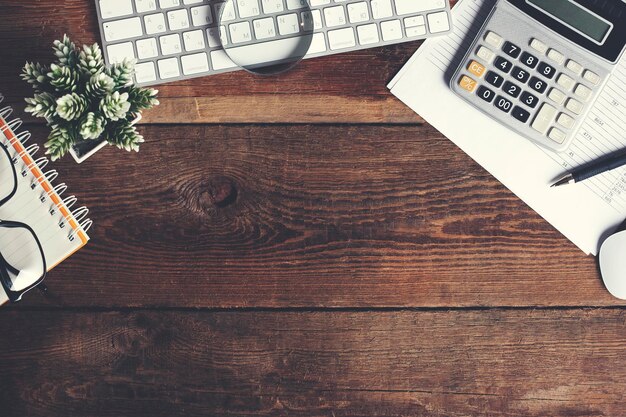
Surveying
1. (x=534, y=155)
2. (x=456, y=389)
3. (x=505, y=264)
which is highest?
(x=534, y=155)

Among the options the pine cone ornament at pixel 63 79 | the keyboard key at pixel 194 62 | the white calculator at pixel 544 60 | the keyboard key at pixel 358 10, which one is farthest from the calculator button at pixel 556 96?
the pine cone ornament at pixel 63 79

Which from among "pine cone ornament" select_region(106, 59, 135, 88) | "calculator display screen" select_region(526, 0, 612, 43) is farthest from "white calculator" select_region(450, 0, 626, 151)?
"pine cone ornament" select_region(106, 59, 135, 88)

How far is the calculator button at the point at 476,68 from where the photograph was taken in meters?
0.56

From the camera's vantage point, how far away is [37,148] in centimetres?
58

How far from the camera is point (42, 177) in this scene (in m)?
0.57

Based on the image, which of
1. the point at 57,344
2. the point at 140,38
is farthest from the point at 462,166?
the point at 57,344

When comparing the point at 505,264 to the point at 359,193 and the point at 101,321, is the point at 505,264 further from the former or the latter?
the point at 101,321

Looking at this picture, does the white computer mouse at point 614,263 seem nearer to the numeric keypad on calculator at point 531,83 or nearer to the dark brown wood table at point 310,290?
the dark brown wood table at point 310,290

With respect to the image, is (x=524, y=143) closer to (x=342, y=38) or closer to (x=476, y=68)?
(x=476, y=68)

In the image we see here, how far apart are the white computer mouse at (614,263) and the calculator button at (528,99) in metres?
0.17

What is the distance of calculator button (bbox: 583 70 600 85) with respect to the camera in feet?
1.82

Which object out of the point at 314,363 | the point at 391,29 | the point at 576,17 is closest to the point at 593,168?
the point at 576,17

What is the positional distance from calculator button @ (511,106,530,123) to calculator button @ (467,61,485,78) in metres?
0.05

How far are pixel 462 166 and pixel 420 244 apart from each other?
10 cm
